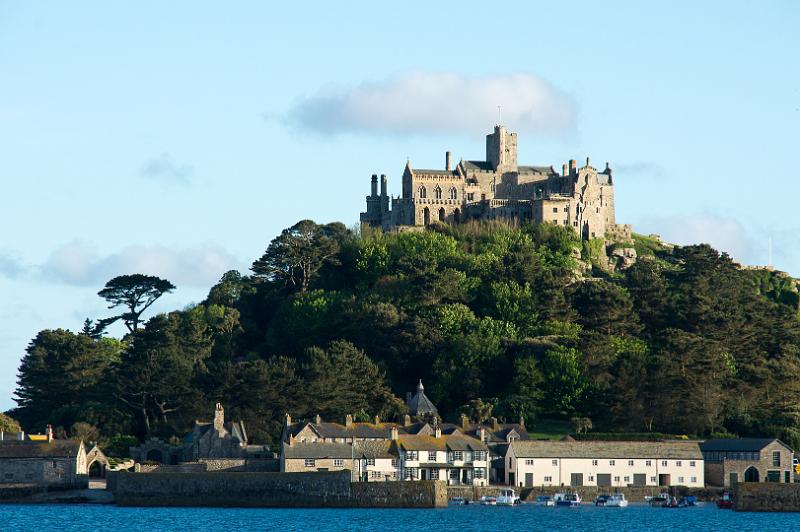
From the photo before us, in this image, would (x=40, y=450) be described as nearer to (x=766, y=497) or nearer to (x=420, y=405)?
(x=420, y=405)

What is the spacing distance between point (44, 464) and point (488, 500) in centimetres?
2726

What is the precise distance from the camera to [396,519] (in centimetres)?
8956

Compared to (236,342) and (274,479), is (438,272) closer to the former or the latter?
(236,342)

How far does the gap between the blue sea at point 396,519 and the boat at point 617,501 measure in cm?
46

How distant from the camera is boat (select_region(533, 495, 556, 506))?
3947 inches

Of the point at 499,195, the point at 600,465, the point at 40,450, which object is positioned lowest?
the point at 600,465

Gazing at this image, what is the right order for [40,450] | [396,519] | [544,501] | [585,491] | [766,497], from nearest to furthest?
[396,519], [766,497], [544,501], [585,491], [40,450]

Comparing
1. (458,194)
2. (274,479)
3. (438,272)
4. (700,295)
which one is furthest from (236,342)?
(274,479)

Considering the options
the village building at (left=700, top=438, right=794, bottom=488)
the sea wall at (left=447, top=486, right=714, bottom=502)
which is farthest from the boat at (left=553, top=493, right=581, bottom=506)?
the village building at (left=700, top=438, right=794, bottom=488)

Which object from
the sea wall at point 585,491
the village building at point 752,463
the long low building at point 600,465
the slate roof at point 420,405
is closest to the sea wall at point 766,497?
the sea wall at point 585,491

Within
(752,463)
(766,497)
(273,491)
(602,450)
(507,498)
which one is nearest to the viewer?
(766,497)

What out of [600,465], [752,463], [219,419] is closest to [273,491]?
[219,419]

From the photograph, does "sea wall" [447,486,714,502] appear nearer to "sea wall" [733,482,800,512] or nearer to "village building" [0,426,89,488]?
"sea wall" [733,482,800,512]

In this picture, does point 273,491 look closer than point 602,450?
Yes
